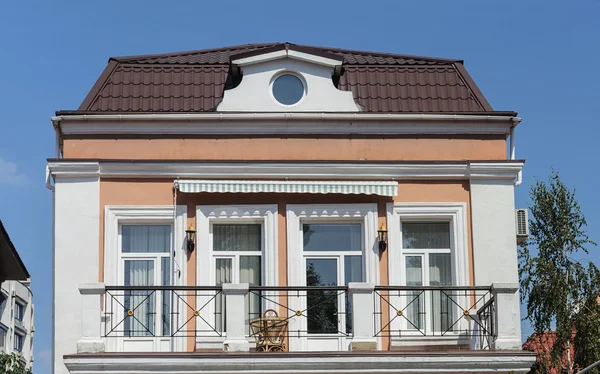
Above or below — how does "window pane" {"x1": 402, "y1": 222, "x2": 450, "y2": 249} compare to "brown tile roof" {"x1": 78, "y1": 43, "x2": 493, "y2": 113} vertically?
below

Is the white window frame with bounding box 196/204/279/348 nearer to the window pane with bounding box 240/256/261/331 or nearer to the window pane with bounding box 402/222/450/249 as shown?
the window pane with bounding box 240/256/261/331

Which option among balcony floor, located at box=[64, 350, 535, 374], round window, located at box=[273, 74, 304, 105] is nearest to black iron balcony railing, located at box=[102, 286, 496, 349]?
balcony floor, located at box=[64, 350, 535, 374]

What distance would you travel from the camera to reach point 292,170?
19828mm

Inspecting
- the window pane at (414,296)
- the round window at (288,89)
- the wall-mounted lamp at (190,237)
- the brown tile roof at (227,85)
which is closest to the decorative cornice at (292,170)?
the wall-mounted lamp at (190,237)

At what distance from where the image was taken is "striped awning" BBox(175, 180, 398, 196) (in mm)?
19391

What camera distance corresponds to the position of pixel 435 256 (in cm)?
1989

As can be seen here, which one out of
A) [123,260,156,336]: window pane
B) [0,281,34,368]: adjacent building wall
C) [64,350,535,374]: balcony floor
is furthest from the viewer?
[0,281,34,368]: adjacent building wall

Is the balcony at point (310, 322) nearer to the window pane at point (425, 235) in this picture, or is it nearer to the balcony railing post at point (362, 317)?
the balcony railing post at point (362, 317)

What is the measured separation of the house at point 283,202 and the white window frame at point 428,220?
27mm

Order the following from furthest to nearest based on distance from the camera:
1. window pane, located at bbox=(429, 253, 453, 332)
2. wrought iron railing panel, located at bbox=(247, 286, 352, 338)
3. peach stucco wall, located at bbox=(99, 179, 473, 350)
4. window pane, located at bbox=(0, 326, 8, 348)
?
window pane, located at bbox=(0, 326, 8, 348), peach stucco wall, located at bbox=(99, 179, 473, 350), window pane, located at bbox=(429, 253, 453, 332), wrought iron railing panel, located at bbox=(247, 286, 352, 338)

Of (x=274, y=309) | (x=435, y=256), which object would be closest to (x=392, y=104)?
(x=435, y=256)

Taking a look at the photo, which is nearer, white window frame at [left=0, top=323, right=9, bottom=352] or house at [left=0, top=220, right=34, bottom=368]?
white window frame at [left=0, top=323, right=9, bottom=352]

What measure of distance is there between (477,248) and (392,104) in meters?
2.88

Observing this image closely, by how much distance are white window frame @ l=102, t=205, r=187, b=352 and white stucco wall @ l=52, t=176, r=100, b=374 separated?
0.59 feet
